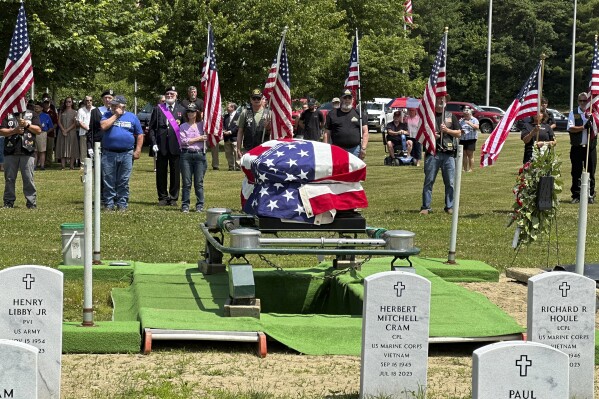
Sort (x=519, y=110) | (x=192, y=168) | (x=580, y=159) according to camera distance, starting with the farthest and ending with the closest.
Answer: (x=580, y=159) < (x=192, y=168) < (x=519, y=110)

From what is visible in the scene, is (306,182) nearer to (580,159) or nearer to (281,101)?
(281,101)

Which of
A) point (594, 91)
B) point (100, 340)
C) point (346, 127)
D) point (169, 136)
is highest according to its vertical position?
point (594, 91)

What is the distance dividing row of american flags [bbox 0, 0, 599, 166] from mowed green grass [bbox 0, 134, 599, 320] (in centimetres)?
142

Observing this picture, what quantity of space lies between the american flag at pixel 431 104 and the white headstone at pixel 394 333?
1078cm

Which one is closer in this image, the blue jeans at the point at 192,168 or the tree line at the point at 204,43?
the blue jeans at the point at 192,168

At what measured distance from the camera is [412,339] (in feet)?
26.0

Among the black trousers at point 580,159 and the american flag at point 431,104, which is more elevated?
the american flag at point 431,104

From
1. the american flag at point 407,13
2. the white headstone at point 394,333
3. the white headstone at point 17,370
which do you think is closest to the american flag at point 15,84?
the white headstone at point 394,333

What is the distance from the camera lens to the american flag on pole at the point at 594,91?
1923 cm

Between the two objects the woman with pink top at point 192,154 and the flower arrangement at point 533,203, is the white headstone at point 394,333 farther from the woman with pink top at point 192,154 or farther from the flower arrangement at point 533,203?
Result: the woman with pink top at point 192,154

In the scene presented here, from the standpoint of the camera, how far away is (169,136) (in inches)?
842

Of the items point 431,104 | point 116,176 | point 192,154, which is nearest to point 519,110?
point 431,104

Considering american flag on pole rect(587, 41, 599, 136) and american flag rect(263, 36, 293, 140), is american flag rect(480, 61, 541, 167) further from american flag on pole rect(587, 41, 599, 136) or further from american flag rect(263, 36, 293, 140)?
american flag rect(263, 36, 293, 140)

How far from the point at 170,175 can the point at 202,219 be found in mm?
2781
